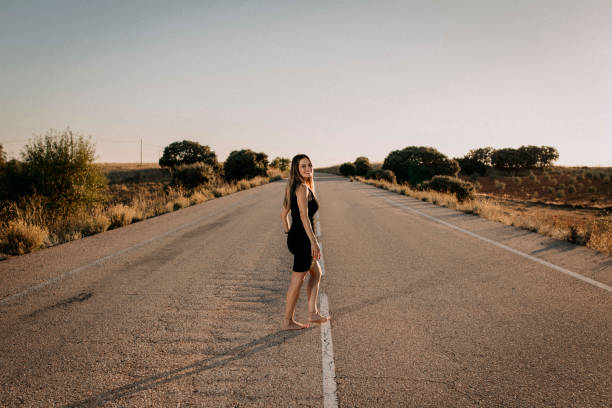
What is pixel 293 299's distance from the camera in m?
3.66

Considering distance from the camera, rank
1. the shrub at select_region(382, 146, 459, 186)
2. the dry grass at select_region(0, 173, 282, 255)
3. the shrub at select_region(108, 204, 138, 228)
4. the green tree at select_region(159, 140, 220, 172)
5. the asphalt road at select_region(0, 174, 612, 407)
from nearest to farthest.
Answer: the asphalt road at select_region(0, 174, 612, 407), the dry grass at select_region(0, 173, 282, 255), the shrub at select_region(108, 204, 138, 228), the shrub at select_region(382, 146, 459, 186), the green tree at select_region(159, 140, 220, 172)

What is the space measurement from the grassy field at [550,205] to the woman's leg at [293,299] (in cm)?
741

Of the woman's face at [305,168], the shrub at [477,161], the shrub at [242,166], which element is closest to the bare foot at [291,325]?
the woman's face at [305,168]

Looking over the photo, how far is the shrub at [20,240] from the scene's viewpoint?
751 cm

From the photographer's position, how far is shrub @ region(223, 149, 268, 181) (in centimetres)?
4894

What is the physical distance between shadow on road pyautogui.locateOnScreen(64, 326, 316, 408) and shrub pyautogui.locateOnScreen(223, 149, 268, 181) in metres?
46.4

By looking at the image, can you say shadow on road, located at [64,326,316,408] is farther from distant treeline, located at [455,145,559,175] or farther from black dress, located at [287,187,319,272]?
distant treeline, located at [455,145,559,175]

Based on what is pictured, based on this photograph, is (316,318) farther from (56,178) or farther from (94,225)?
(56,178)

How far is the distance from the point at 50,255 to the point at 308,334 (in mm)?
6688

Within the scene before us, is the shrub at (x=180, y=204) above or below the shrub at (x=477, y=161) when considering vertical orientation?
below

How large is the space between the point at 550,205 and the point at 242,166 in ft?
124

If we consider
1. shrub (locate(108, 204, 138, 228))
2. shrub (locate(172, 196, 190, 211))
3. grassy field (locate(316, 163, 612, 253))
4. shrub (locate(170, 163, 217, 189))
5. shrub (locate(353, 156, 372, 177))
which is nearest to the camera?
grassy field (locate(316, 163, 612, 253))

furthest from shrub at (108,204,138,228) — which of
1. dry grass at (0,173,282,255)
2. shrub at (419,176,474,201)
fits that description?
shrub at (419,176,474,201)

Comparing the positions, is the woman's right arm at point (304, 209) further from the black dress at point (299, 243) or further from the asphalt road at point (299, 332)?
the asphalt road at point (299, 332)
